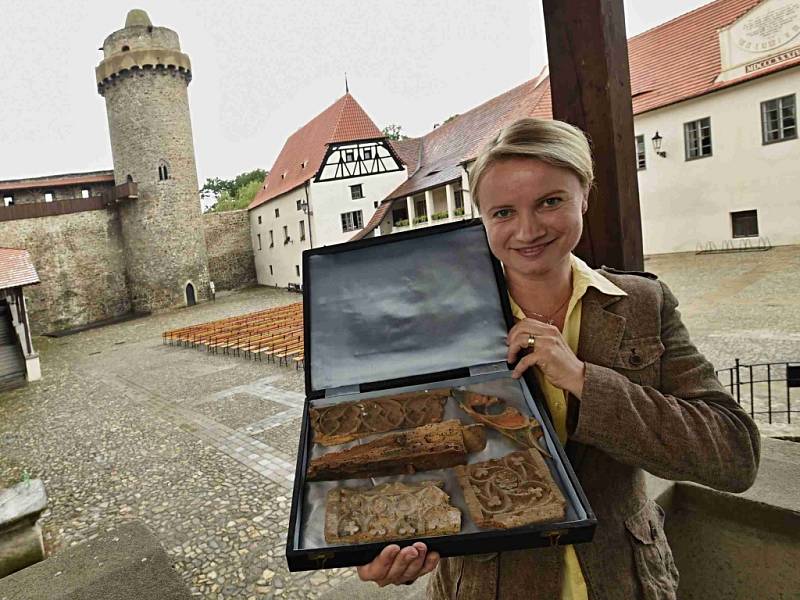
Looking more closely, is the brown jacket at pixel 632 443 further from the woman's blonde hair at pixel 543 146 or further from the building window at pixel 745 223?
the building window at pixel 745 223

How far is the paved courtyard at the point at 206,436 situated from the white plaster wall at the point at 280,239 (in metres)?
11.3

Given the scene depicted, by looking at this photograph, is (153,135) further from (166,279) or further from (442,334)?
(442,334)

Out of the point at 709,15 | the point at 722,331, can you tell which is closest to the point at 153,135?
the point at 709,15

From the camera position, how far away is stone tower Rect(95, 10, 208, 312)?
22.1 meters

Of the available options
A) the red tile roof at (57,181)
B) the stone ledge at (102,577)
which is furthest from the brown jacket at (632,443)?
the red tile roof at (57,181)

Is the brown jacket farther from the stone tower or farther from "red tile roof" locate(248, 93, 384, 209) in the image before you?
the stone tower

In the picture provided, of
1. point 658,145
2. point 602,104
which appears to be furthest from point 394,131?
point 602,104

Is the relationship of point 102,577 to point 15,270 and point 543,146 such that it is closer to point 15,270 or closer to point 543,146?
point 543,146

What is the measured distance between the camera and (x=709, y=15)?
16062 mm

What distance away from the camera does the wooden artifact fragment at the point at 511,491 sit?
2.50 ft

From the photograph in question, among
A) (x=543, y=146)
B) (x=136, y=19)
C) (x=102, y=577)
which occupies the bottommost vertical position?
(x=102, y=577)

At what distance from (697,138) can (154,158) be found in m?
20.4

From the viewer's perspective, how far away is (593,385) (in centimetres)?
86

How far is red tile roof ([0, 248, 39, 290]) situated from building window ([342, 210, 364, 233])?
1231 centimetres
